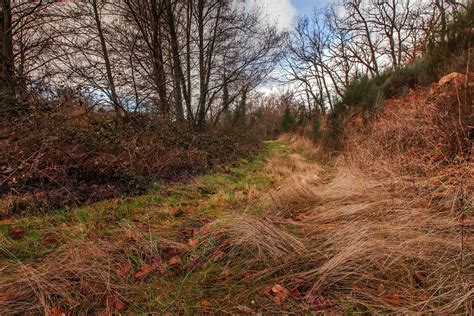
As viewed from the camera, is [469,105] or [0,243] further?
[469,105]

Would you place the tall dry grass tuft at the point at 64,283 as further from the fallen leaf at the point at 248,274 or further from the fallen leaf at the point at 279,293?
the fallen leaf at the point at 279,293

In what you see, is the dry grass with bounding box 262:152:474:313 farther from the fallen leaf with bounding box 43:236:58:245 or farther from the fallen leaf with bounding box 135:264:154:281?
the fallen leaf with bounding box 43:236:58:245

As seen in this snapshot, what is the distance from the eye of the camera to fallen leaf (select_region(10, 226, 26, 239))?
1974 mm

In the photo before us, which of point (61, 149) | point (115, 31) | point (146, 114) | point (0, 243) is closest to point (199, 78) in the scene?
→ point (115, 31)

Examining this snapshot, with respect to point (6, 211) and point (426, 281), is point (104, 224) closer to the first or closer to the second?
point (6, 211)

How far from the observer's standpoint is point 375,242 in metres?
1.58

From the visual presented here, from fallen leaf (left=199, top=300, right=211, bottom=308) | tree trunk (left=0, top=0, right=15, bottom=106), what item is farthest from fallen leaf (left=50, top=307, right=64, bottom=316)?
tree trunk (left=0, top=0, right=15, bottom=106)

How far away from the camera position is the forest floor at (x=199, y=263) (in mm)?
1238

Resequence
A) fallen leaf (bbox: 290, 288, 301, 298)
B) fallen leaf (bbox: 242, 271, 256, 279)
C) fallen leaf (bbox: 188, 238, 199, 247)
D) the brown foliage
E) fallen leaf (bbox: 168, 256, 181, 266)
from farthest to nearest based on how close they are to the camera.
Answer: the brown foliage → fallen leaf (bbox: 188, 238, 199, 247) → fallen leaf (bbox: 168, 256, 181, 266) → fallen leaf (bbox: 242, 271, 256, 279) → fallen leaf (bbox: 290, 288, 301, 298)

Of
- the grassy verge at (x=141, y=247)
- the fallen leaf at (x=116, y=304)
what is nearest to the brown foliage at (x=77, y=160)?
the grassy verge at (x=141, y=247)

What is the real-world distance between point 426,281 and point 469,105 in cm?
281

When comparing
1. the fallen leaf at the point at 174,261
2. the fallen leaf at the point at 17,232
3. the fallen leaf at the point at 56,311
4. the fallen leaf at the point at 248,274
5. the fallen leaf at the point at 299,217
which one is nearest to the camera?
the fallen leaf at the point at 56,311

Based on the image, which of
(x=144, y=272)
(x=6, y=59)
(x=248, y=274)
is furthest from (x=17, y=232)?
(x=6, y=59)

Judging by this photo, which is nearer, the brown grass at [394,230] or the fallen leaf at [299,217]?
the brown grass at [394,230]
